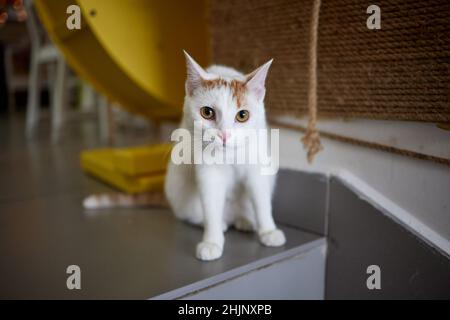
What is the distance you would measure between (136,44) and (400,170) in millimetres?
863

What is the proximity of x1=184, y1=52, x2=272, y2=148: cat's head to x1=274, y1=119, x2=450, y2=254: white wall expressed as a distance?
30 centimetres

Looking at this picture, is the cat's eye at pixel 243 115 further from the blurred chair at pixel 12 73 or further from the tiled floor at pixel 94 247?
the blurred chair at pixel 12 73

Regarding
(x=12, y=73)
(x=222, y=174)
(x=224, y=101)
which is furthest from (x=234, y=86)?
(x=12, y=73)

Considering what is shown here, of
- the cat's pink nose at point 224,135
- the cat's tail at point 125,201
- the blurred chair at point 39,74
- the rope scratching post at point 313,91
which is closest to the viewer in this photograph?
the cat's pink nose at point 224,135

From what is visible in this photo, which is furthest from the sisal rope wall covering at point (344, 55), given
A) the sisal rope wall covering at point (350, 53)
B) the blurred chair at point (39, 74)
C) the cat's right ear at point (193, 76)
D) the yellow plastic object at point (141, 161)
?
the blurred chair at point (39, 74)

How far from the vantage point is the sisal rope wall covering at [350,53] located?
678mm

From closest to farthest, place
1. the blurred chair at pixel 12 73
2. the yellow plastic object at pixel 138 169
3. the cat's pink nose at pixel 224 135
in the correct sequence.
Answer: the cat's pink nose at pixel 224 135, the yellow plastic object at pixel 138 169, the blurred chair at pixel 12 73

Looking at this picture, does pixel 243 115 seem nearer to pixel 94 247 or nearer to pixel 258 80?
pixel 258 80

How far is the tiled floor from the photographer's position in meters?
0.69

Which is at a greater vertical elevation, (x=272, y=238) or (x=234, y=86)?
(x=234, y=86)

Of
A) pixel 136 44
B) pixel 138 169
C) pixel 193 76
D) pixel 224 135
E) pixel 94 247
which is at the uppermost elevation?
pixel 136 44

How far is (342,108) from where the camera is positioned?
847 mm

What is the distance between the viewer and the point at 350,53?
80 centimetres
